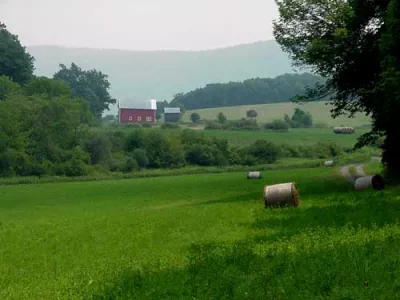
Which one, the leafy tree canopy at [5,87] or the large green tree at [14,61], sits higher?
the large green tree at [14,61]

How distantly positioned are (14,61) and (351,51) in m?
132

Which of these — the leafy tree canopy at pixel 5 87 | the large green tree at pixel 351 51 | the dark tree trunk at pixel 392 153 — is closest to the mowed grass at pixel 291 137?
the leafy tree canopy at pixel 5 87

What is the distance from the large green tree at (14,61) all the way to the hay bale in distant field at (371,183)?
13488 centimetres

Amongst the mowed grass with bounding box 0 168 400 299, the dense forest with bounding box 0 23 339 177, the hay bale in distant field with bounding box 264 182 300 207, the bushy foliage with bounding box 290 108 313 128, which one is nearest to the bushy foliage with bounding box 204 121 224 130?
the bushy foliage with bounding box 290 108 313 128

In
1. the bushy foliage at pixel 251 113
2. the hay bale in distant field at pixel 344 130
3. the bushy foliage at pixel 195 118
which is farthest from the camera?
the bushy foliage at pixel 251 113

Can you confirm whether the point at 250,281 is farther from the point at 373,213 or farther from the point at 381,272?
the point at 373,213

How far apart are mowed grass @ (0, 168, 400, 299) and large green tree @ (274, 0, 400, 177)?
8.03m

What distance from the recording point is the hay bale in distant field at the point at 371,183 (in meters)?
35.9

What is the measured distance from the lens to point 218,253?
57.7 feet

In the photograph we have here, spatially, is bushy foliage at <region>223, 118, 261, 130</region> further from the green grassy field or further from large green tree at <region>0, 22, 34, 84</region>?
large green tree at <region>0, 22, 34, 84</region>

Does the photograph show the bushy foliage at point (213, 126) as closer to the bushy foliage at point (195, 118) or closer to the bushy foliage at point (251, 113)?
the bushy foliage at point (195, 118)

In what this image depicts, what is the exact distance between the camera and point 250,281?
43.7 ft

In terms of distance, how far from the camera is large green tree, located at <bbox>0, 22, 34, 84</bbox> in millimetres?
159625

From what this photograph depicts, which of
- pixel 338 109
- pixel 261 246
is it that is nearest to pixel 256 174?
pixel 338 109
